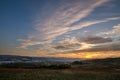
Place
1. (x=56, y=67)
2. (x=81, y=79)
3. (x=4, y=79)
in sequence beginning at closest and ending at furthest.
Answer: (x=4, y=79) < (x=81, y=79) < (x=56, y=67)

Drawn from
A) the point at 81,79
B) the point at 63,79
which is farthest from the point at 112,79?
the point at 63,79

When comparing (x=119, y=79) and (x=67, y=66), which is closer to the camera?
(x=119, y=79)

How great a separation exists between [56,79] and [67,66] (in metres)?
30.2

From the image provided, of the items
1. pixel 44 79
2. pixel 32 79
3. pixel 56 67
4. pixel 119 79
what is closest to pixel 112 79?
pixel 119 79

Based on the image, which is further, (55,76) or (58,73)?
(58,73)

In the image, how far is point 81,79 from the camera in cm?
3139

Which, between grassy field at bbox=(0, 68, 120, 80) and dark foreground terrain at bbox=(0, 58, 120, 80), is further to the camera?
dark foreground terrain at bbox=(0, 58, 120, 80)

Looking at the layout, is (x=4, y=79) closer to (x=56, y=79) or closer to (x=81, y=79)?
(x=56, y=79)

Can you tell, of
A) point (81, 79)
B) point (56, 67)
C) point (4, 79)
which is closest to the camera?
point (4, 79)

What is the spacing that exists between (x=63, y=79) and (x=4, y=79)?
994 cm

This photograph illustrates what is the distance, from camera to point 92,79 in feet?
104

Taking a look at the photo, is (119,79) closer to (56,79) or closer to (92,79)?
(92,79)

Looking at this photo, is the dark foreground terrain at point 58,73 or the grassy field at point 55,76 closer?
the grassy field at point 55,76

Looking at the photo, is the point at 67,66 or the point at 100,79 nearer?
the point at 100,79
